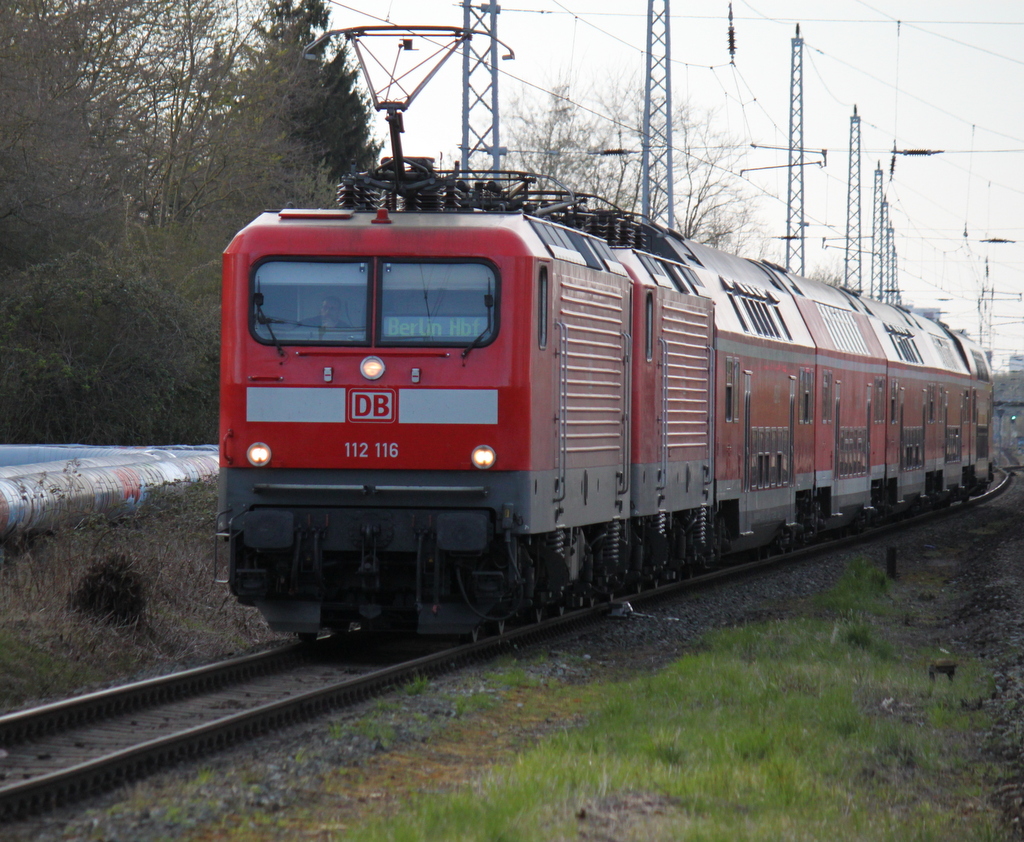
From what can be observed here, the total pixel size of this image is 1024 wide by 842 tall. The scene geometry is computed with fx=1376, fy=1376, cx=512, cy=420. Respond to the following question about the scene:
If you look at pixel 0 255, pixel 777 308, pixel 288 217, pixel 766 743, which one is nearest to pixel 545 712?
pixel 766 743

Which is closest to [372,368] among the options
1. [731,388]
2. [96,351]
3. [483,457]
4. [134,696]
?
[483,457]

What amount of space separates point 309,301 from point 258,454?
1.15 metres

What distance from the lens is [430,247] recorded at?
9.76 meters

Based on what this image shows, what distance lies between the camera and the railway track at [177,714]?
6.16 metres

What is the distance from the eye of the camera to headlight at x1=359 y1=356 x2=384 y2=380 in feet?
31.6

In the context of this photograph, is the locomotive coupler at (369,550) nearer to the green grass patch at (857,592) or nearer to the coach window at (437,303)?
the coach window at (437,303)

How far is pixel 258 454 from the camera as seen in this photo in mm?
9672

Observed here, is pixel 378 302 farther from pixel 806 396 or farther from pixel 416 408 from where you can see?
pixel 806 396

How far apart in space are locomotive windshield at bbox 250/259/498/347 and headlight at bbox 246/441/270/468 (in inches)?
29.1

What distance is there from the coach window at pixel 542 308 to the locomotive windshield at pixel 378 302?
14.8 inches

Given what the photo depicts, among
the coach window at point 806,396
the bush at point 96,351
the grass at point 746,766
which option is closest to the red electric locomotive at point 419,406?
the grass at point 746,766

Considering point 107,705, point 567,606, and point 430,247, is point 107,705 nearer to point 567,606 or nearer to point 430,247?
point 430,247

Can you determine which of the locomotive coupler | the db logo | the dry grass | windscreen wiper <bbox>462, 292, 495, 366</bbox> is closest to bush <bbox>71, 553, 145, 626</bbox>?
the dry grass

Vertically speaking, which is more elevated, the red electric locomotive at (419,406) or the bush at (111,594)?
the red electric locomotive at (419,406)
